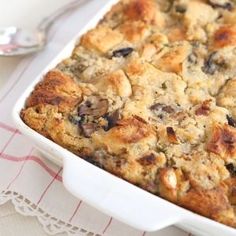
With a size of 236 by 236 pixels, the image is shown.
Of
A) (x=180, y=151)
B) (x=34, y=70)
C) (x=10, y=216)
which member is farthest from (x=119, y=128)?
(x=34, y=70)

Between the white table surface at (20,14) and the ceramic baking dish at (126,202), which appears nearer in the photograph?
the ceramic baking dish at (126,202)

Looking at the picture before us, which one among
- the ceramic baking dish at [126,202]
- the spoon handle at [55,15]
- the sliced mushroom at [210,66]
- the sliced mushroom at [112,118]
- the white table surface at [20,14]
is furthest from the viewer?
the spoon handle at [55,15]

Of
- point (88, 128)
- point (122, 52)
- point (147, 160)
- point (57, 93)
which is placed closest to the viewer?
point (147, 160)

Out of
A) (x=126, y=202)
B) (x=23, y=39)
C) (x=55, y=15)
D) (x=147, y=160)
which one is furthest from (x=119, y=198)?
(x=55, y=15)

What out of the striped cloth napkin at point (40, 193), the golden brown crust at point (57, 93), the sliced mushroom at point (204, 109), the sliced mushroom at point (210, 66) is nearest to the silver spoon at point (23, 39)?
the striped cloth napkin at point (40, 193)

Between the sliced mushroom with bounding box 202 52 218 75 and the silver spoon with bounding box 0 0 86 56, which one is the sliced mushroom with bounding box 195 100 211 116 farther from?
the silver spoon with bounding box 0 0 86 56

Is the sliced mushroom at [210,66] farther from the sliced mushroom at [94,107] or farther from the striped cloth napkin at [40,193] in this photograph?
the striped cloth napkin at [40,193]

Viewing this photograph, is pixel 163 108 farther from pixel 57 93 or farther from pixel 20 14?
pixel 20 14

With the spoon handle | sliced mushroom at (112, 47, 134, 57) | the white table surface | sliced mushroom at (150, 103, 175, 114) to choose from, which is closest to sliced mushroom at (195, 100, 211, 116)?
sliced mushroom at (150, 103, 175, 114)
